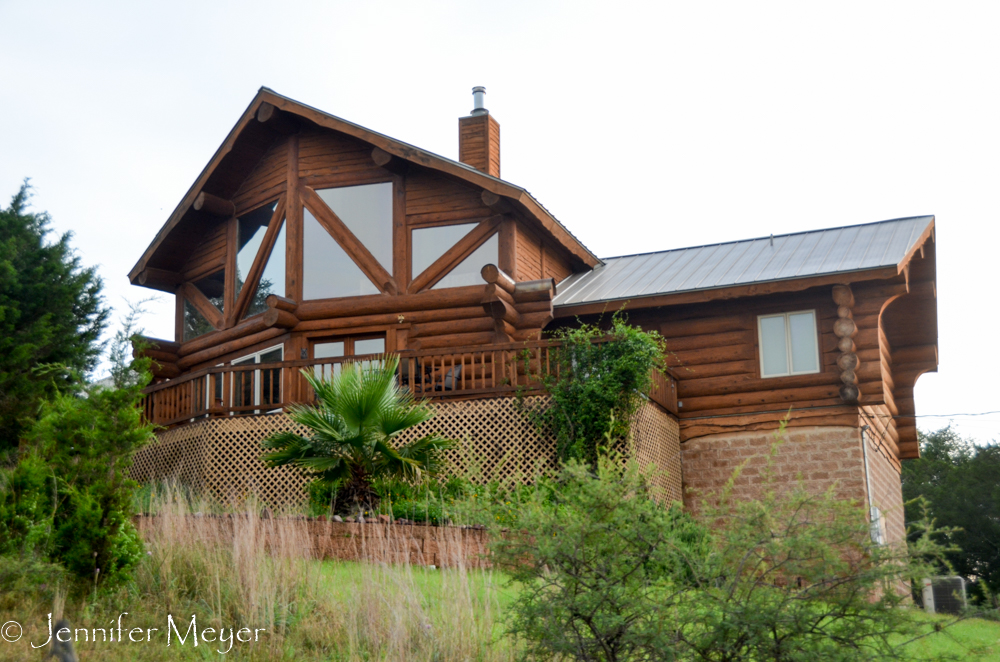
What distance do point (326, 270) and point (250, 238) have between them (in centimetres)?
249

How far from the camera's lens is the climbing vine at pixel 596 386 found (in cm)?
1441

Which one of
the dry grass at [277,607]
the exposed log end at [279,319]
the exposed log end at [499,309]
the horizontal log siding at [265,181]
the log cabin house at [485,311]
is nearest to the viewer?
the dry grass at [277,607]

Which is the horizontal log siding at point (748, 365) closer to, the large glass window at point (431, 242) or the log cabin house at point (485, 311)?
the log cabin house at point (485, 311)

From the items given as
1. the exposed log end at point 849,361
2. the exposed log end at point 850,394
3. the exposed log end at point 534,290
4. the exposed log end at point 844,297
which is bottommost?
the exposed log end at point 850,394

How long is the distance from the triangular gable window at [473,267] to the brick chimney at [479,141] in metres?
2.87

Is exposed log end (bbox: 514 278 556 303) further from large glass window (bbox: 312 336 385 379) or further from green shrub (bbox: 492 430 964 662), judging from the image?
green shrub (bbox: 492 430 964 662)

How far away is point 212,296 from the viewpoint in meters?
21.3

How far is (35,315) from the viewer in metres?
19.2

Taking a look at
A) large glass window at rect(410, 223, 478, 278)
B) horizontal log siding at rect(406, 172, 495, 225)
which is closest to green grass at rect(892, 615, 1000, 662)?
horizontal log siding at rect(406, 172, 495, 225)

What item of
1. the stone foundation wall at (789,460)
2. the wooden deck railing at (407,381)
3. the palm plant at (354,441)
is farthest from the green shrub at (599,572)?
the stone foundation wall at (789,460)

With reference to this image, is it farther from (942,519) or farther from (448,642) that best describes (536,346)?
(942,519)

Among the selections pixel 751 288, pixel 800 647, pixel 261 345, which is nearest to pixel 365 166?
pixel 261 345

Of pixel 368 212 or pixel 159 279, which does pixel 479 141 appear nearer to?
pixel 368 212

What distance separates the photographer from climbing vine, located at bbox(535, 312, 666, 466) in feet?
47.3
